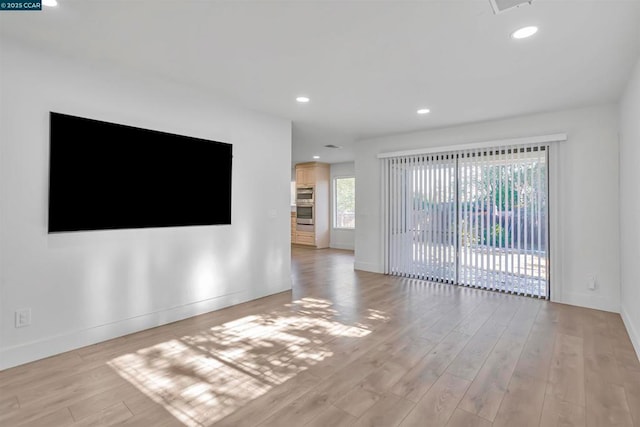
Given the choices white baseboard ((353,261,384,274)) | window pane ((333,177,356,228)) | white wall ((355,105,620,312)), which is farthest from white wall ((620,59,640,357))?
window pane ((333,177,356,228))

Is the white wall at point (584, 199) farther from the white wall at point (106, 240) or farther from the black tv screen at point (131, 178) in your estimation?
the black tv screen at point (131, 178)

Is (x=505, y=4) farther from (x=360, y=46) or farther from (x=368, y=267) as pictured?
(x=368, y=267)

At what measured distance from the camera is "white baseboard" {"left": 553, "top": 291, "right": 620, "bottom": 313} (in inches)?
159

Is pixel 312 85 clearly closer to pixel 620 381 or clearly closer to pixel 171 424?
pixel 171 424

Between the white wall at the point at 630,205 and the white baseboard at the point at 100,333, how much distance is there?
4.10 meters

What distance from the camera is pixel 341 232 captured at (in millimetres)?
9938

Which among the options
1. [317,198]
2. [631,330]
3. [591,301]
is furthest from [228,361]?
[317,198]

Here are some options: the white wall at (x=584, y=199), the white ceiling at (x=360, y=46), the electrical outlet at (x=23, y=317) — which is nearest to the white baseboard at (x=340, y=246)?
the white wall at (x=584, y=199)

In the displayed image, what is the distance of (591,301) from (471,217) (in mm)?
1748

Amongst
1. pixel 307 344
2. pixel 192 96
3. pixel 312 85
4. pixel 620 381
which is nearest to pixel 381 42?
pixel 312 85

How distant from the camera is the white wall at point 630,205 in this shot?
2.87 m

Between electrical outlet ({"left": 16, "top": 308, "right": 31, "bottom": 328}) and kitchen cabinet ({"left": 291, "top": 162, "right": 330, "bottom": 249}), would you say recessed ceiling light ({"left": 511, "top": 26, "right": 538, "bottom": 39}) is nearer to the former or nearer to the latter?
electrical outlet ({"left": 16, "top": 308, "right": 31, "bottom": 328})

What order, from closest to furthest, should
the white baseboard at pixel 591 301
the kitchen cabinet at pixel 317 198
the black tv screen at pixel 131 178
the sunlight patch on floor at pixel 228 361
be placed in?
the sunlight patch on floor at pixel 228 361
the black tv screen at pixel 131 178
the white baseboard at pixel 591 301
the kitchen cabinet at pixel 317 198

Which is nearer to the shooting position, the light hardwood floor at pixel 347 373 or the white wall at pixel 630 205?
the light hardwood floor at pixel 347 373
